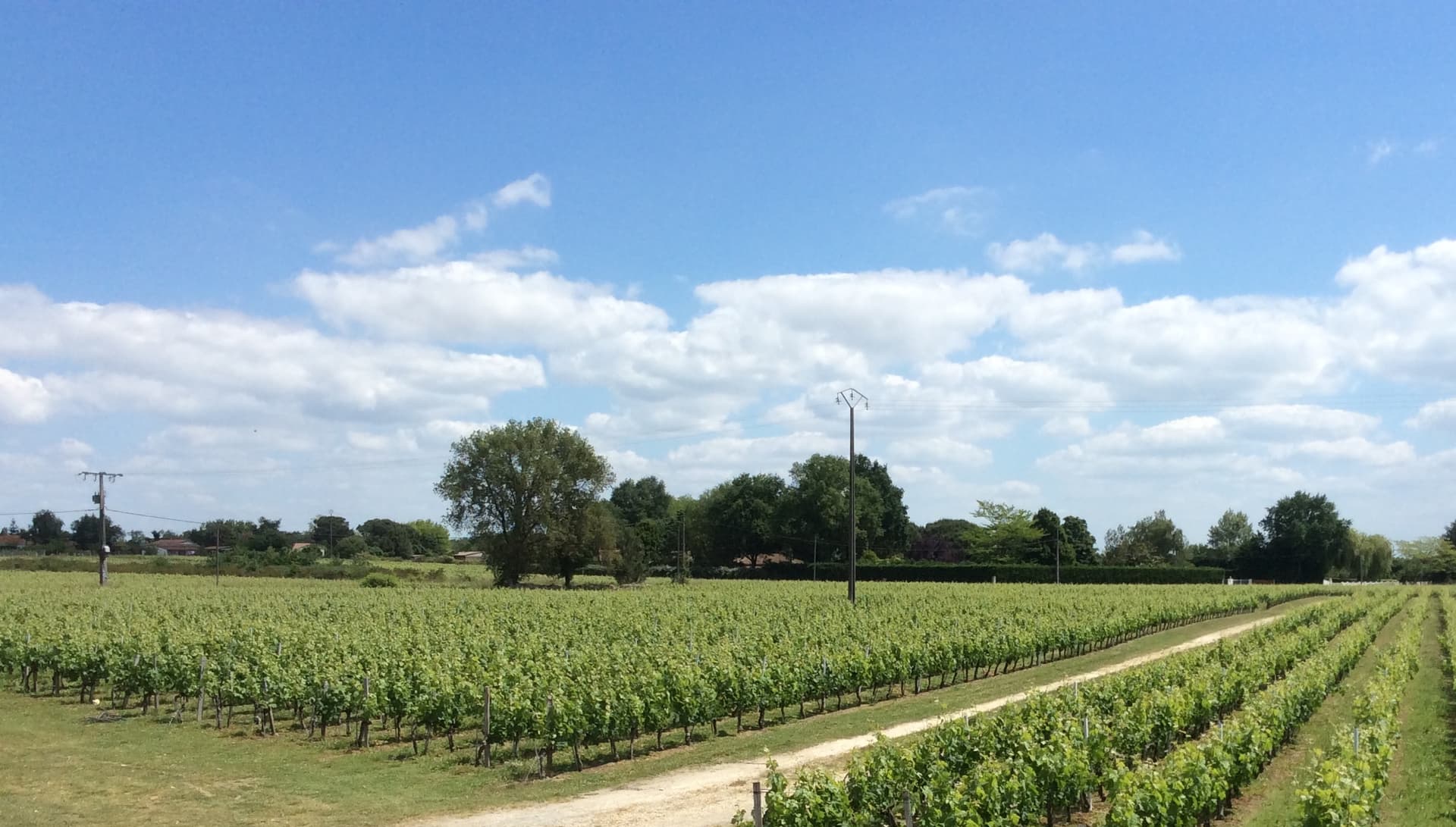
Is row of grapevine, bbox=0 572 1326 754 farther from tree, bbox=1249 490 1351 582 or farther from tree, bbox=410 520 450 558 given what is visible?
tree, bbox=410 520 450 558

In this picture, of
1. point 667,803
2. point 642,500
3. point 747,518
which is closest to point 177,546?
point 642,500

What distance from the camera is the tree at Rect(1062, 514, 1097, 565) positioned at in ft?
362

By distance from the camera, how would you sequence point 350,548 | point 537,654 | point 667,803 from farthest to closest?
1. point 350,548
2. point 537,654
3. point 667,803

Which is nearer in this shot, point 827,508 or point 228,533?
point 827,508

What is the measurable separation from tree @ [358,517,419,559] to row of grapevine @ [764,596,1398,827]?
494 feet

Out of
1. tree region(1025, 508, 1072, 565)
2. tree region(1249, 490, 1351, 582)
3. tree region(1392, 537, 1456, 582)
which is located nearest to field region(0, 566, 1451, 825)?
tree region(1025, 508, 1072, 565)

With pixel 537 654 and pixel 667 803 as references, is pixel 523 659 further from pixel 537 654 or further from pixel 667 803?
pixel 667 803

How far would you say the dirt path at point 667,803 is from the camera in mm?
13195

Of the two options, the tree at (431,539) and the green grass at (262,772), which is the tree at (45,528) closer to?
the tree at (431,539)

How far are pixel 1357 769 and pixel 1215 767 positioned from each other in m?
1.74

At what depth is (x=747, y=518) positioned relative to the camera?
115 m

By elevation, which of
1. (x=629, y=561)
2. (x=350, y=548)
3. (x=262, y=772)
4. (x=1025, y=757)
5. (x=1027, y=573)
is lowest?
(x=350, y=548)

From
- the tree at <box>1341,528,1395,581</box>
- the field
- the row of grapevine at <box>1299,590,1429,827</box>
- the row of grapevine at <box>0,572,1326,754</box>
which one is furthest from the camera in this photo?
the tree at <box>1341,528,1395,581</box>

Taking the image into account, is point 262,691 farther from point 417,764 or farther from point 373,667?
point 417,764
